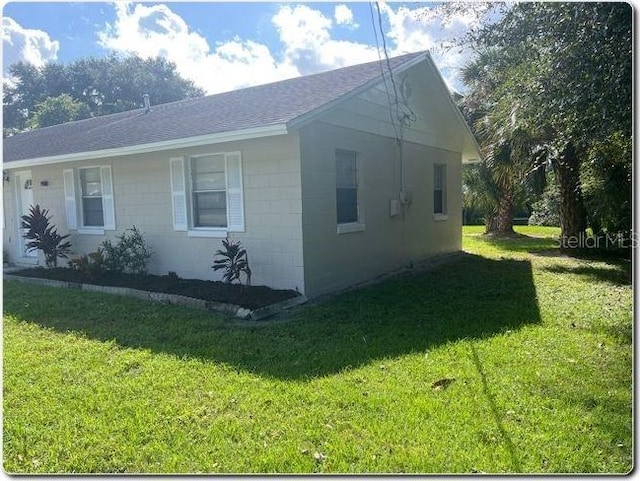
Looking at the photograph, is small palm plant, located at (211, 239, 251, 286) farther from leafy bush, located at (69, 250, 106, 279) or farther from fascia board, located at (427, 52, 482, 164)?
fascia board, located at (427, 52, 482, 164)

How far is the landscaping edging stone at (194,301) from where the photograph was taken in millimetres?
6453

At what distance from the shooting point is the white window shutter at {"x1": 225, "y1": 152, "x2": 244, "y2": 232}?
7.86 metres

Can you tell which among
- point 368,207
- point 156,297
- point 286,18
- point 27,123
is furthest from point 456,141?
point 27,123

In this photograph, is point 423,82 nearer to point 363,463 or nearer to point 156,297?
point 156,297

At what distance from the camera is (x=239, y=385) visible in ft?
13.5

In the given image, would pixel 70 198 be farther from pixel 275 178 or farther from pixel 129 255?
pixel 275 178

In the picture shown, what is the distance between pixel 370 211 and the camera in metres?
9.22

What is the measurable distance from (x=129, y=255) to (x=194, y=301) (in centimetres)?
278

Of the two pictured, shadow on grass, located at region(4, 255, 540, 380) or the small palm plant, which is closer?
shadow on grass, located at region(4, 255, 540, 380)

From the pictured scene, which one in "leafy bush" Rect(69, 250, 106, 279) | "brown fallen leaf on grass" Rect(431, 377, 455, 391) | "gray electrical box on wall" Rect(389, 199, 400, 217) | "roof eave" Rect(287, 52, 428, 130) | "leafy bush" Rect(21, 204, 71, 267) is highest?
"roof eave" Rect(287, 52, 428, 130)

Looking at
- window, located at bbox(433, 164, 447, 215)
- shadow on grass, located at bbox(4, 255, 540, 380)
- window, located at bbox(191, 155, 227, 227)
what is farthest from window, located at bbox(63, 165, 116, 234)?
window, located at bbox(433, 164, 447, 215)

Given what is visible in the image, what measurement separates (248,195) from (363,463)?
214 inches

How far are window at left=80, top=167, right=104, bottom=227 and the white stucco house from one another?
0.07ft

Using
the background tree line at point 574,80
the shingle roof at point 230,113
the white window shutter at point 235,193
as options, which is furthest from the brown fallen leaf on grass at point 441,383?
the white window shutter at point 235,193
